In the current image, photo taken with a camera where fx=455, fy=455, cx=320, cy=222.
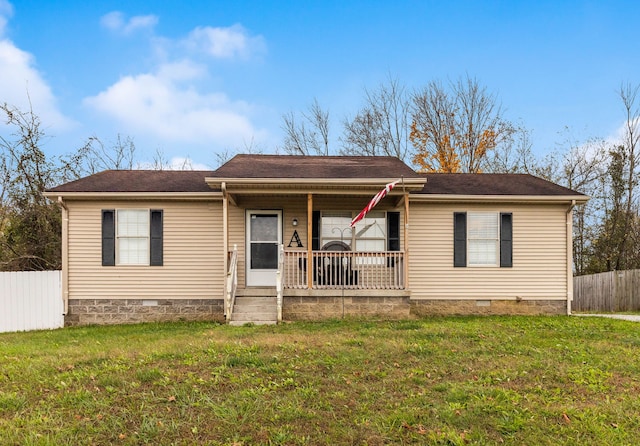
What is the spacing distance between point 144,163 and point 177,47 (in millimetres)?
6898

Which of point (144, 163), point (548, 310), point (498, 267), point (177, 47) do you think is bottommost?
point (548, 310)

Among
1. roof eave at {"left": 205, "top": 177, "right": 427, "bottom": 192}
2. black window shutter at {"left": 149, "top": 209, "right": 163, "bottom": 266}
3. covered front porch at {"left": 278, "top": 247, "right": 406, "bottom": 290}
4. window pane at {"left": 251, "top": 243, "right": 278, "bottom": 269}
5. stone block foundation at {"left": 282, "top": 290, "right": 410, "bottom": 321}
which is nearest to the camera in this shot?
roof eave at {"left": 205, "top": 177, "right": 427, "bottom": 192}

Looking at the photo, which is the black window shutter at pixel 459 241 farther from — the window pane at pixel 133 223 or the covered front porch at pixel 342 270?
the window pane at pixel 133 223

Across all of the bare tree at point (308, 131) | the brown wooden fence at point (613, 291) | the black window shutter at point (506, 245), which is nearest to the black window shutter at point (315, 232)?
the black window shutter at point (506, 245)

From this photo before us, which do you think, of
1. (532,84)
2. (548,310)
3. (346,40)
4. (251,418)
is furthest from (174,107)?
(251,418)

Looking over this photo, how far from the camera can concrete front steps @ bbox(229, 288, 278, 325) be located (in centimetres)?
928

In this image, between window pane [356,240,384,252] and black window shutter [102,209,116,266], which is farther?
window pane [356,240,384,252]

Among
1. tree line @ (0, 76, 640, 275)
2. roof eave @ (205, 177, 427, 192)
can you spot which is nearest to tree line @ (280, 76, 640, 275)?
tree line @ (0, 76, 640, 275)

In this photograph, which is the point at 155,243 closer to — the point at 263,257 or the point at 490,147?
the point at 263,257

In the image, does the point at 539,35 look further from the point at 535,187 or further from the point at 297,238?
the point at 297,238

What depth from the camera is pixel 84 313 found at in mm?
10281

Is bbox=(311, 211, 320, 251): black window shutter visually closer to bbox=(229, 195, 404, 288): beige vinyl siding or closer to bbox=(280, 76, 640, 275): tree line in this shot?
bbox=(229, 195, 404, 288): beige vinyl siding

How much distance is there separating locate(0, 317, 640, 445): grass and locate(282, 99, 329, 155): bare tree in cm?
1748

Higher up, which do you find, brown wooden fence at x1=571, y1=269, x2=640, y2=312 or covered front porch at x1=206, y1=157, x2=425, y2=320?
covered front porch at x1=206, y1=157, x2=425, y2=320
